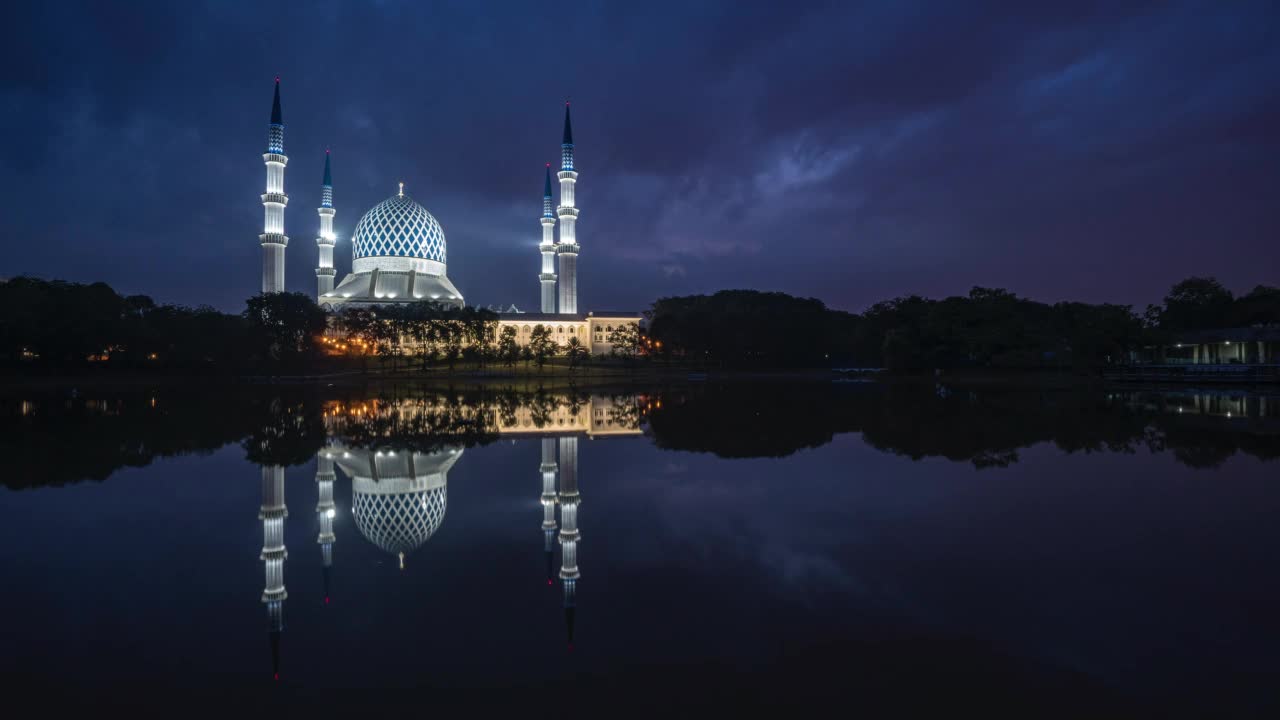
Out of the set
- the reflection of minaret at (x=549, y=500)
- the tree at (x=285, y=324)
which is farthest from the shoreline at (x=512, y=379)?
the reflection of minaret at (x=549, y=500)

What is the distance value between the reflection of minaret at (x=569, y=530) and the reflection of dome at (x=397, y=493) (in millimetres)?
1152

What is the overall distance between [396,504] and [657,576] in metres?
3.44

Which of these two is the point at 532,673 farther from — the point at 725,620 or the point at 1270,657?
the point at 1270,657

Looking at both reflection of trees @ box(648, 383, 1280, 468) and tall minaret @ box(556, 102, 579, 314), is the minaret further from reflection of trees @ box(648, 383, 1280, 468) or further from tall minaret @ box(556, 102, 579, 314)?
reflection of trees @ box(648, 383, 1280, 468)

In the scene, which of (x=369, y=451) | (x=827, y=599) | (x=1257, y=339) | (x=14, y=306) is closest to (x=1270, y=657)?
(x=827, y=599)

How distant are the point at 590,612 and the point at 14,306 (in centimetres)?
4600

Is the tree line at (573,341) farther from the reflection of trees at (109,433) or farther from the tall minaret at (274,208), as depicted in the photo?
the reflection of trees at (109,433)

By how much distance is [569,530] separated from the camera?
6.12 meters

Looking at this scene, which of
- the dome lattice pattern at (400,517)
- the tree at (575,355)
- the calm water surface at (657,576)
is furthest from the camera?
the tree at (575,355)

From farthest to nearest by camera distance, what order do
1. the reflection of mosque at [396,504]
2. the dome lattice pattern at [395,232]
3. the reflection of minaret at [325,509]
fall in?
the dome lattice pattern at [395,232] < the reflection of minaret at [325,509] < the reflection of mosque at [396,504]

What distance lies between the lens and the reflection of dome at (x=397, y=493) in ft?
19.3

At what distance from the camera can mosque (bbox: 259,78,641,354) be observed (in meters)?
58.5

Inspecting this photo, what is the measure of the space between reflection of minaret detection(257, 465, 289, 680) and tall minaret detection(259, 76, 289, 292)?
4823 centimetres

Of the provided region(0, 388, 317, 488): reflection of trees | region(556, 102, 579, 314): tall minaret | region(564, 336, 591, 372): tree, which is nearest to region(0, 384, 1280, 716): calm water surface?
region(0, 388, 317, 488): reflection of trees
